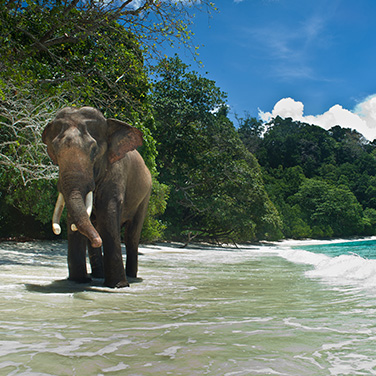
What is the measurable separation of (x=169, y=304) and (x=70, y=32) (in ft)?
27.1

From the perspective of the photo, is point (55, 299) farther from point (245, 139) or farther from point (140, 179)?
point (245, 139)

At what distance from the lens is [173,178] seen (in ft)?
91.8

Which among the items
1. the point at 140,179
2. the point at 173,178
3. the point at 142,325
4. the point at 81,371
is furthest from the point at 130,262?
the point at 173,178

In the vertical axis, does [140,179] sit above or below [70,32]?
below

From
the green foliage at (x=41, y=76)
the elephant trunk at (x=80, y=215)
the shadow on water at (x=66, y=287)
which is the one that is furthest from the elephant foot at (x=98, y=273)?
the green foliage at (x=41, y=76)

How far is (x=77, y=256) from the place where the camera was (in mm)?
5836

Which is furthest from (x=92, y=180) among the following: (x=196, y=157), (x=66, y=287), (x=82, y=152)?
(x=196, y=157)

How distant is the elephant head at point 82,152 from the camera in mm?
4770

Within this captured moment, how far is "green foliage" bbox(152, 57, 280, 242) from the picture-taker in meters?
27.7

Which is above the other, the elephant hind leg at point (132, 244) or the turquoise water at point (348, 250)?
the elephant hind leg at point (132, 244)

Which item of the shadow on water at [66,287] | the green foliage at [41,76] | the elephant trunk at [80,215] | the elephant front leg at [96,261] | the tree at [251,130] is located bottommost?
the shadow on water at [66,287]

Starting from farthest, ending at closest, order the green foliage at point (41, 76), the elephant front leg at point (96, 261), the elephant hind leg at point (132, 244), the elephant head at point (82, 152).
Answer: the green foliage at point (41, 76)
the elephant hind leg at point (132, 244)
the elephant front leg at point (96, 261)
the elephant head at point (82, 152)

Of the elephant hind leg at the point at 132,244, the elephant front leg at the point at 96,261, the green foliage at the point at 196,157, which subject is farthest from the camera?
the green foliage at the point at 196,157

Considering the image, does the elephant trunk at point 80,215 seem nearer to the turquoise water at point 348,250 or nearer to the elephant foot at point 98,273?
the elephant foot at point 98,273
